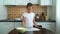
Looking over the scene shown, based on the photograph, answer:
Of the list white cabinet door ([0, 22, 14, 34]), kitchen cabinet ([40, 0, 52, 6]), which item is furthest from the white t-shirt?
kitchen cabinet ([40, 0, 52, 6])

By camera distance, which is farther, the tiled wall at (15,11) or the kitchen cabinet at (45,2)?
the tiled wall at (15,11)

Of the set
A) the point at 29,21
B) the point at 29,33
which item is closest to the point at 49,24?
the point at 29,21

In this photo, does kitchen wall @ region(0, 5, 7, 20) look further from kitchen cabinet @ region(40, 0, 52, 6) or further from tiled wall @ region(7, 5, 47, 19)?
kitchen cabinet @ region(40, 0, 52, 6)

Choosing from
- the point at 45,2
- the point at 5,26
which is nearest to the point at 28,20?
the point at 5,26

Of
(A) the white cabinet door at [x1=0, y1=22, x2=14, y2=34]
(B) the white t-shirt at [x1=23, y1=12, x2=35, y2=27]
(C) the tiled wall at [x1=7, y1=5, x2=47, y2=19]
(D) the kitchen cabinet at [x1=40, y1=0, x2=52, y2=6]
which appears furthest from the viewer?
(C) the tiled wall at [x1=7, y1=5, x2=47, y2=19]

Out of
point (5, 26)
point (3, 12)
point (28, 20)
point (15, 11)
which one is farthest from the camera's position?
point (15, 11)

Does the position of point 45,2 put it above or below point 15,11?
above

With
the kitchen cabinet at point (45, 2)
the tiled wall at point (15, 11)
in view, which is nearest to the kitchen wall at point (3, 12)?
the tiled wall at point (15, 11)

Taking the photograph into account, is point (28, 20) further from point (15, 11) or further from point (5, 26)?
point (15, 11)

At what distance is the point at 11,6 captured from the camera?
4273mm

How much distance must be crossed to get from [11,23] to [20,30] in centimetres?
172

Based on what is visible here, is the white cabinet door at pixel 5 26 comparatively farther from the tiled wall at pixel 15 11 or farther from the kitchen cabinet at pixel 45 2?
the kitchen cabinet at pixel 45 2

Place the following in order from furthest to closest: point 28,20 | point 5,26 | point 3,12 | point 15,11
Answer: point 15,11 → point 3,12 → point 5,26 → point 28,20

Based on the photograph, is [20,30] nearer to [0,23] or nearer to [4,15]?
[0,23]
